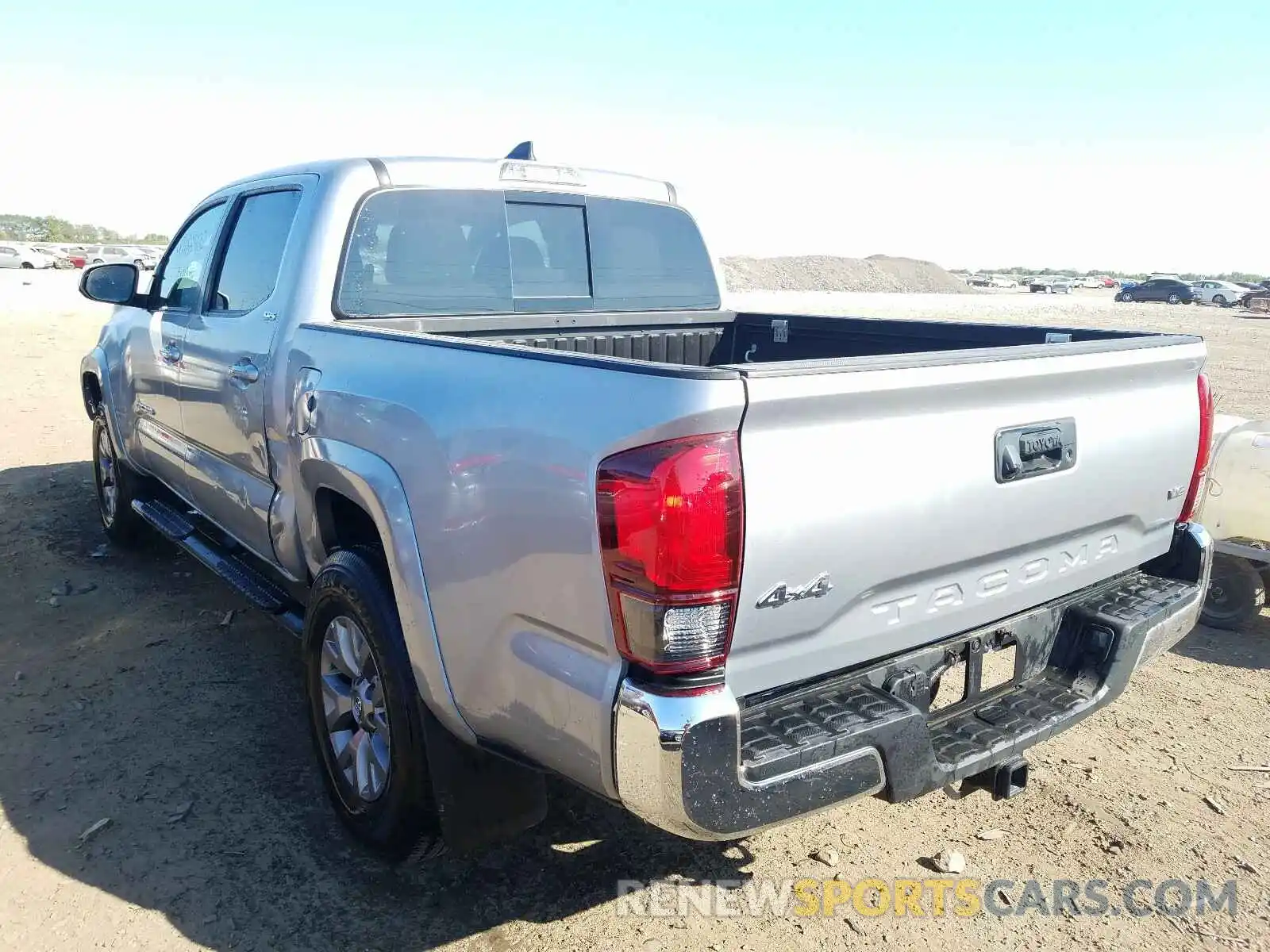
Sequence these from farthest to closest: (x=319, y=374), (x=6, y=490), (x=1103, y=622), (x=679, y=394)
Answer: (x=6, y=490) → (x=319, y=374) → (x=1103, y=622) → (x=679, y=394)

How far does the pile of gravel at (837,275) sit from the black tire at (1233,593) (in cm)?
5127

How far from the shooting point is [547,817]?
327 centimetres

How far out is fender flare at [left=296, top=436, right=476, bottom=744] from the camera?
2537mm

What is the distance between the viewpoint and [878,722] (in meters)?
2.20

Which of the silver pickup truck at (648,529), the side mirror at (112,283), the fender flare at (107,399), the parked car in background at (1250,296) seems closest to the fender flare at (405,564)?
the silver pickup truck at (648,529)

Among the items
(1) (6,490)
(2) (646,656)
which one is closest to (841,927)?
(2) (646,656)

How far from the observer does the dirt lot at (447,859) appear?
107 inches

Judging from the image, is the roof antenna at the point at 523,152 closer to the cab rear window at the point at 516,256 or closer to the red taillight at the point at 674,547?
the cab rear window at the point at 516,256

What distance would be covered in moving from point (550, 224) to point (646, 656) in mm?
2638

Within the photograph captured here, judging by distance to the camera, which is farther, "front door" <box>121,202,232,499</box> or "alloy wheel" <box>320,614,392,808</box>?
"front door" <box>121,202,232,499</box>

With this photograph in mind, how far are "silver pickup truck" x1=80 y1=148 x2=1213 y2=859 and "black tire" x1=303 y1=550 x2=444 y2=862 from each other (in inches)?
0.4

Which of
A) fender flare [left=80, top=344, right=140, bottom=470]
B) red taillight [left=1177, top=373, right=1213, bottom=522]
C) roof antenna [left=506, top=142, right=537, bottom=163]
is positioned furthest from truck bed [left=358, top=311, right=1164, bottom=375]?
fender flare [left=80, top=344, right=140, bottom=470]

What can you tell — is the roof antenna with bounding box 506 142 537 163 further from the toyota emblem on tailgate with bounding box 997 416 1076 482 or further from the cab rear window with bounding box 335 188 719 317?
the toyota emblem on tailgate with bounding box 997 416 1076 482

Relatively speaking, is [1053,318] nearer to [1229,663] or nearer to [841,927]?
[1229,663]
